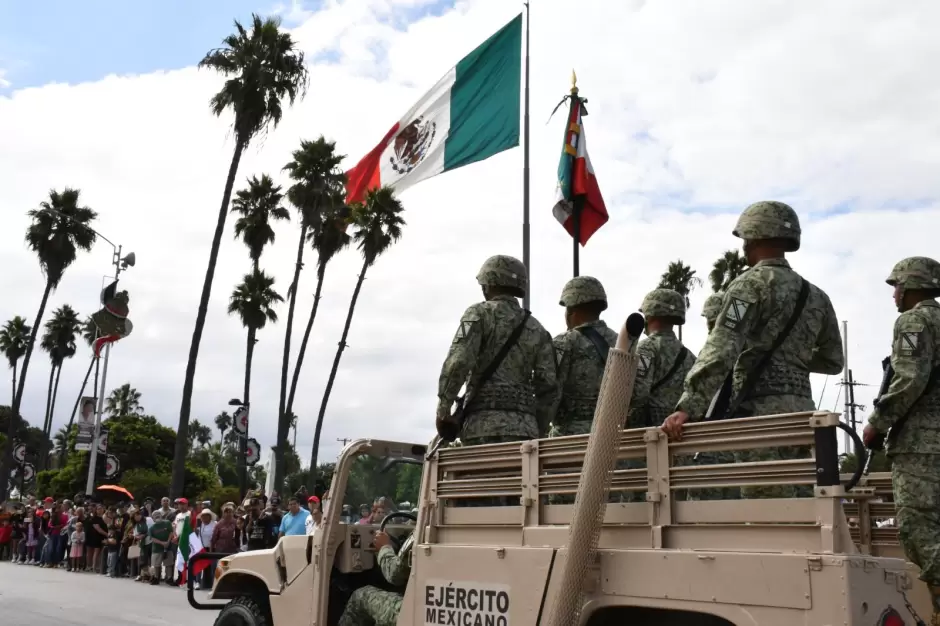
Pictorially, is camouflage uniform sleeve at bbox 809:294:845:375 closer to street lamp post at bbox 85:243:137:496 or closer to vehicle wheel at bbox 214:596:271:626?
vehicle wheel at bbox 214:596:271:626

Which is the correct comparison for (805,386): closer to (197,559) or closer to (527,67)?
(197,559)

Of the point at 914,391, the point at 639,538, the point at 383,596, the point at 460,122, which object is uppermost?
the point at 460,122

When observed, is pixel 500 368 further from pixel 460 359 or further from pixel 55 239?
pixel 55 239

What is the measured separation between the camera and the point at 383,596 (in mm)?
5254

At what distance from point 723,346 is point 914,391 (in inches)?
34.8

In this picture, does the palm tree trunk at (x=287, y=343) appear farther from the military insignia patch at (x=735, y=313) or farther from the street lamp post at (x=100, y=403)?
the military insignia patch at (x=735, y=313)

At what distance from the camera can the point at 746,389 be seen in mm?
4574

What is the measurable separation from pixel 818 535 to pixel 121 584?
1692 centimetres

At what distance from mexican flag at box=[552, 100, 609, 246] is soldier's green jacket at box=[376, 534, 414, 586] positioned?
7.81 meters

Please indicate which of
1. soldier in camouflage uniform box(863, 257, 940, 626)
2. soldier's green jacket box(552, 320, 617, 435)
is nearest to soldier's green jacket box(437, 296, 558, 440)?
soldier's green jacket box(552, 320, 617, 435)

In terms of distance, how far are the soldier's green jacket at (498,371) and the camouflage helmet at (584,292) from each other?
0.47 metres

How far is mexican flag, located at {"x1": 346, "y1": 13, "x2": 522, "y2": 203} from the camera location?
42.5 ft

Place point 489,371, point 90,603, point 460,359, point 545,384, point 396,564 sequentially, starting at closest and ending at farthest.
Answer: point 396,564 < point 460,359 < point 489,371 < point 545,384 < point 90,603

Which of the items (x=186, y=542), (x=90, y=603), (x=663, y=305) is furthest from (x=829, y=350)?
(x=186, y=542)
